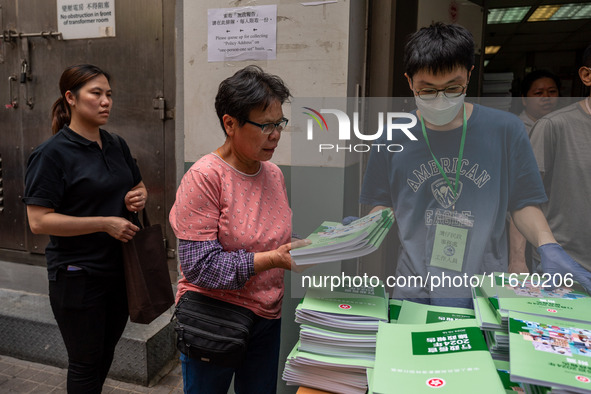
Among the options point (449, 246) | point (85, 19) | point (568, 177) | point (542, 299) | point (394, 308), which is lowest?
point (394, 308)

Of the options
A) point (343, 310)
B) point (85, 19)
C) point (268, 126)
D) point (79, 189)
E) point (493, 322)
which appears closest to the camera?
point (493, 322)

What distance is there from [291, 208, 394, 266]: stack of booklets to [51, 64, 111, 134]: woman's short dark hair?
1.49 metres

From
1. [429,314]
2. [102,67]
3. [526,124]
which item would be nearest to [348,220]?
[429,314]

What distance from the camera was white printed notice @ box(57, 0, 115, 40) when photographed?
347 centimetres

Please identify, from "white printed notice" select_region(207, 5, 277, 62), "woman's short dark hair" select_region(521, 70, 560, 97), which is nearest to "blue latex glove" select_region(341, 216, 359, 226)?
"white printed notice" select_region(207, 5, 277, 62)

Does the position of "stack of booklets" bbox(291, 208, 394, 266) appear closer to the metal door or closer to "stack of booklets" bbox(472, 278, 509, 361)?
"stack of booklets" bbox(472, 278, 509, 361)

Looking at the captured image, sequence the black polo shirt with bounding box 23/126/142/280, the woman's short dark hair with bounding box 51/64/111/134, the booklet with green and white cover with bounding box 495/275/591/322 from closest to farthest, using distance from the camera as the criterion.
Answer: the booklet with green and white cover with bounding box 495/275/591/322
the black polo shirt with bounding box 23/126/142/280
the woman's short dark hair with bounding box 51/64/111/134

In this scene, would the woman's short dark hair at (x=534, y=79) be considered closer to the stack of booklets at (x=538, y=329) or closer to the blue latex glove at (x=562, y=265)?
the blue latex glove at (x=562, y=265)

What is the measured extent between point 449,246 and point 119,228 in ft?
4.94

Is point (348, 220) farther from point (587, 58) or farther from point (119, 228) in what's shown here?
point (119, 228)

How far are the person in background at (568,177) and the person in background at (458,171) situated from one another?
3 centimetres

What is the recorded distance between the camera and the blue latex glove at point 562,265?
4.27 feet

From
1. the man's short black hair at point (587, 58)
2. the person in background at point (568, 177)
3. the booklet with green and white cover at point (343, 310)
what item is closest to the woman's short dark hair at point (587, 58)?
the man's short black hair at point (587, 58)

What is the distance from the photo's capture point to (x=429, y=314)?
54.6 inches
